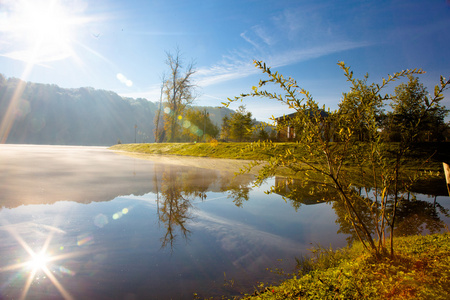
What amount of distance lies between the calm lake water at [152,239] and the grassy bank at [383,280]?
0.68 meters

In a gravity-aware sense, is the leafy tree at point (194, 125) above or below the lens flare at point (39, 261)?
above

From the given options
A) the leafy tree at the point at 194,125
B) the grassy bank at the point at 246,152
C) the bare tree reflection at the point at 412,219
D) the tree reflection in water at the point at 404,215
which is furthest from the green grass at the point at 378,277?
the leafy tree at the point at 194,125

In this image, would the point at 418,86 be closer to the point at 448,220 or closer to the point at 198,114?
the point at 448,220

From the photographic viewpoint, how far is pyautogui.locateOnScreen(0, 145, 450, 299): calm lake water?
301 centimetres

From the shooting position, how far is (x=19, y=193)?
7543mm

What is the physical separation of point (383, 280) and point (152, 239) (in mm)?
3534

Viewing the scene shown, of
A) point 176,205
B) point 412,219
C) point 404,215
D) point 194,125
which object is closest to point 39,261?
point 176,205

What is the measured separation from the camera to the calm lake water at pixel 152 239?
301cm

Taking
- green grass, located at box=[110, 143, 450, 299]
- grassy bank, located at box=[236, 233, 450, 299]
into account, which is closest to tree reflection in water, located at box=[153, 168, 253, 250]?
green grass, located at box=[110, 143, 450, 299]

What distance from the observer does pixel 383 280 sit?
8.14 ft

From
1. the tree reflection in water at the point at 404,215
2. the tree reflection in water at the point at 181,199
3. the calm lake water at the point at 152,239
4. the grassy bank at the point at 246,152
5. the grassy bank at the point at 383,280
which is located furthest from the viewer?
the grassy bank at the point at 246,152

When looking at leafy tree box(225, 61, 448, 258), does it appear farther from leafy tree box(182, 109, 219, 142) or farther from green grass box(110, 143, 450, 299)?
leafy tree box(182, 109, 219, 142)

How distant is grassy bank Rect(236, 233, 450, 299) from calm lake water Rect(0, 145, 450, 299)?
0.68m

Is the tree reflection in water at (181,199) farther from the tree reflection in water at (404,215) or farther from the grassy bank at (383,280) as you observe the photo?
the grassy bank at (383,280)
